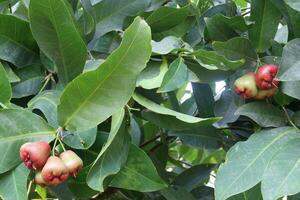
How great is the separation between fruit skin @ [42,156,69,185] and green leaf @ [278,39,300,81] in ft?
0.97

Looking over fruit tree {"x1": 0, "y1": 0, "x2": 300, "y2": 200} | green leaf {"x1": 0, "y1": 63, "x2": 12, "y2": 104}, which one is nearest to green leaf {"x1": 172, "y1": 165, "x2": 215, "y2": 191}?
fruit tree {"x1": 0, "y1": 0, "x2": 300, "y2": 200}

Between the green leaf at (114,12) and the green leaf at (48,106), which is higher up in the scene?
the green leaf at (114,12)

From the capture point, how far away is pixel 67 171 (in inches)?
25.1

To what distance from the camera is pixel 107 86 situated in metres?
0.63

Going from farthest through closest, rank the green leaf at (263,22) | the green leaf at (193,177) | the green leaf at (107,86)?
the green leaf at (193,177) < the green leaf at (263,22) < the green leaf at (107,86)

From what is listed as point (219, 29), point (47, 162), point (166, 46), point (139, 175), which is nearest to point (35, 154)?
point (47, 162)

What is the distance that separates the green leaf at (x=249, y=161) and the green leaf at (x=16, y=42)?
331 mm

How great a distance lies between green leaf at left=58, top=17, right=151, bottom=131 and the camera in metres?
0.60

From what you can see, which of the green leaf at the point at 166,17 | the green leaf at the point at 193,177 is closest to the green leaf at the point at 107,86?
the green leaf at the point at 166,17

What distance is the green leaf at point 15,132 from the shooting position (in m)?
0.65

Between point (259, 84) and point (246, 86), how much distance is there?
0.7 inches

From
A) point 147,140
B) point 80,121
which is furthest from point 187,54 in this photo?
point 147,140

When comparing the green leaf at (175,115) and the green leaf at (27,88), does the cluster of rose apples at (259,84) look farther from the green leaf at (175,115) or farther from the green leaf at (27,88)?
the green leaf at (27,88)

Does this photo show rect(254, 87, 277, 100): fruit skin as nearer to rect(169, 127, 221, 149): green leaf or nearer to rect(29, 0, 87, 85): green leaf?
rect(169, 127, 221, 149): green leaf
